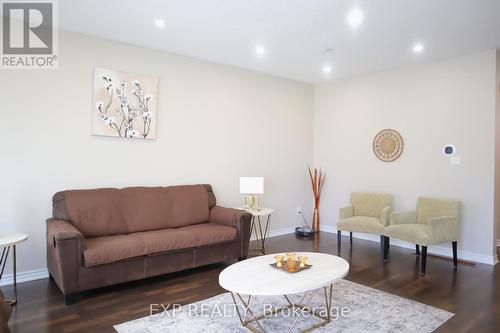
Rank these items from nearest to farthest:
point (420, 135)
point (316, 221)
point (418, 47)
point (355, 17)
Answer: point (355, 17) → point (418, 47) → point (420, 135) → point (316, 221)

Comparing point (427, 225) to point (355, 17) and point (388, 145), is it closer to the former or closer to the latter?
point (388, 145)

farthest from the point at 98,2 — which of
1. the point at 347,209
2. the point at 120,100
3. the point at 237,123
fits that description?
the point at 347,209

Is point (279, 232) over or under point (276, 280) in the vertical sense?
under

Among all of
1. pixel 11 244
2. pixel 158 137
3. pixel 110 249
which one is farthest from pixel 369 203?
pixel 11 244

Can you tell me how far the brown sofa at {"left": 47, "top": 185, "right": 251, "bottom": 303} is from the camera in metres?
3.06

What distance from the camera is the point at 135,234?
3725mm

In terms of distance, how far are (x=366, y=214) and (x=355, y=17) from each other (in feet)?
9.60

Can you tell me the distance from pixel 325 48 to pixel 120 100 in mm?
2627

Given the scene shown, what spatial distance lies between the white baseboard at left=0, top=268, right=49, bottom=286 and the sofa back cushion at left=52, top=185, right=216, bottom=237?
646 millimetres

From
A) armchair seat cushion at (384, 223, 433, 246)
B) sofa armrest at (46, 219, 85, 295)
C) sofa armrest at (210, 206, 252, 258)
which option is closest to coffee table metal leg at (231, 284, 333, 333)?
sofa armrest at (210, 206, 252, 258)

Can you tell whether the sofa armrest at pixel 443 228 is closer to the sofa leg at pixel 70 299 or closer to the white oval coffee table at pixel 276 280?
the white oval coffee table at pixel 276 280

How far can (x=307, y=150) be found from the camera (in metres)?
6.40

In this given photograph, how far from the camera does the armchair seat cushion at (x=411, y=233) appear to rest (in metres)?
3.93

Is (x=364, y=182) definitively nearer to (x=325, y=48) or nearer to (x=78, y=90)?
(x=325, y=48)
